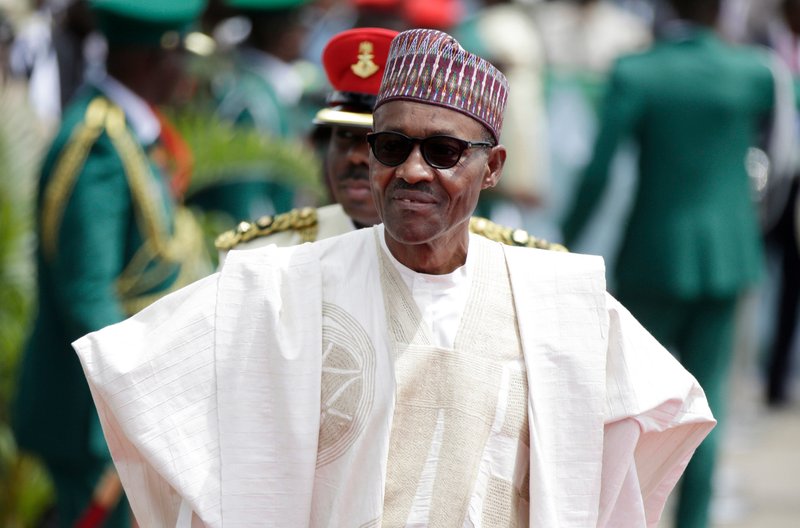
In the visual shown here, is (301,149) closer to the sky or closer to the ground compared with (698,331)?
closer to the sky

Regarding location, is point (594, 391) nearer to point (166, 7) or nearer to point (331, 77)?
point (331, 77)

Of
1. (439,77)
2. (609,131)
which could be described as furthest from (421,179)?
(609,131)

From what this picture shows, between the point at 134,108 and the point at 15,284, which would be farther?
the point at 15,284

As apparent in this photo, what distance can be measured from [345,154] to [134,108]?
125 cm

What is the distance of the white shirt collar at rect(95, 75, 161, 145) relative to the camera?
18.1ft

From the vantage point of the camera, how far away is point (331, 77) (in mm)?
4668

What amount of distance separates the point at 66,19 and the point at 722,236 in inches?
147

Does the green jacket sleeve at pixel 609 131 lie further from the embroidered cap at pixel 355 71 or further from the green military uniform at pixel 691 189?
the embroidered cap at pixel 355 71

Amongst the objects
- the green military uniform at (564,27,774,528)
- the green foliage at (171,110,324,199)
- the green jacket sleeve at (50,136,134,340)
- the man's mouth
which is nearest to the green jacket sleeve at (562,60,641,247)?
the green military uniform at (564,27,774,528)

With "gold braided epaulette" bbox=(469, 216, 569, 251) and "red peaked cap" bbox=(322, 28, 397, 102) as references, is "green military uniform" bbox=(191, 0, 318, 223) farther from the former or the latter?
"gold braided epaulette" bbox=(469, 216, 569, 251)

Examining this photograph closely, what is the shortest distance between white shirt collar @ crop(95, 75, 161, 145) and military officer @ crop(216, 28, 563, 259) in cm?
110

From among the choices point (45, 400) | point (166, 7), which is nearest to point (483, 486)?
point (45, 400)

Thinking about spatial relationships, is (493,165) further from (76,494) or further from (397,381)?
(76,494)

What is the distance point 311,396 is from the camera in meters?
3.37
